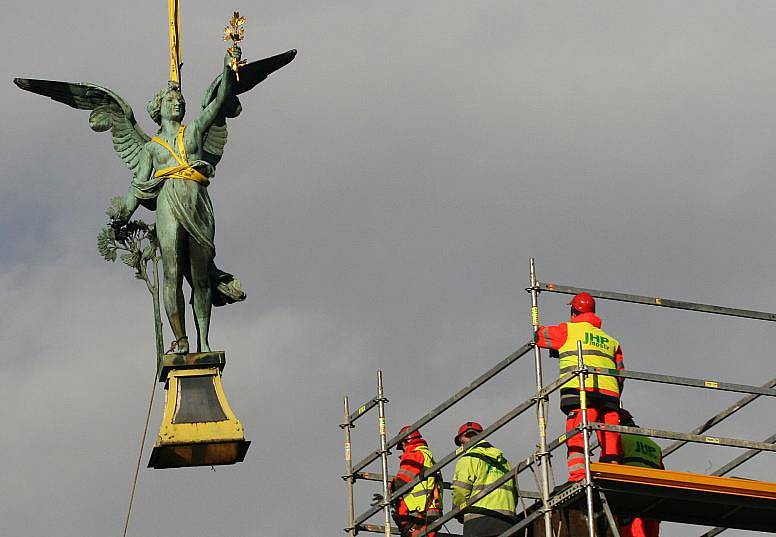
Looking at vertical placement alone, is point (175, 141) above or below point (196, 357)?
above

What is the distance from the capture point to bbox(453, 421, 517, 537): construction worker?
28.5 meters

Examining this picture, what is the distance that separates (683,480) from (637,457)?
0.99 m

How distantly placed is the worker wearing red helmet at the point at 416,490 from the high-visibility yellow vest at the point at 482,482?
4.07ft

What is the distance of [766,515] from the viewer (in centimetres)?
2847

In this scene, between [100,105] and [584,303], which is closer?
[584,303]

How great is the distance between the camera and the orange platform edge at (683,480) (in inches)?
1051

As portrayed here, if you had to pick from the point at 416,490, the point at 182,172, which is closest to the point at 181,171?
the point at 182,172

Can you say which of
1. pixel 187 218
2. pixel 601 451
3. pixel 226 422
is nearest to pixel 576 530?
pixel 601 451

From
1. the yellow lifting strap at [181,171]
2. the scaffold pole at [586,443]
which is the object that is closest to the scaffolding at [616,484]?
the scaffold pole at [586,443]

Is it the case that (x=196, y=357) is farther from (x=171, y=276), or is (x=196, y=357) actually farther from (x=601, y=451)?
(x=601, y=451)

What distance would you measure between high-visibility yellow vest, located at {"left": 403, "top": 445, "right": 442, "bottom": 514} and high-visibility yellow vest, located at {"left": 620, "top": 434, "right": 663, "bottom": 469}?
9.60 feet

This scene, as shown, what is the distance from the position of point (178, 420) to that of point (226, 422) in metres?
0.57

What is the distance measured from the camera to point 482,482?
94.2 ft

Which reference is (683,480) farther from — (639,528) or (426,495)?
(426,495)
